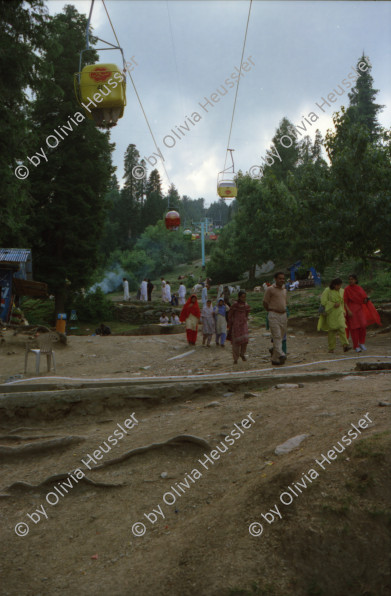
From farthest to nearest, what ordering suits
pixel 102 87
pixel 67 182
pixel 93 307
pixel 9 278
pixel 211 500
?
pixel 93 307 < pixel 67 182 < pixel 9 278 < pixel 102 87 < pixel 211 500

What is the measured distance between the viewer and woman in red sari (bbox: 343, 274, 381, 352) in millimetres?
10953

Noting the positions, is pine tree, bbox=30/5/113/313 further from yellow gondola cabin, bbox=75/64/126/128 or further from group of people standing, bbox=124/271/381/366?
group of people standing, bbox=124/271/381/366

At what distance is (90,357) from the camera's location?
45.0 ft

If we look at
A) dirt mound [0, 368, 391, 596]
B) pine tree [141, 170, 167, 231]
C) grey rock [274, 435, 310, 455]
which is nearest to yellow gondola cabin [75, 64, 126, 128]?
dirt mound [0, 368, 391, 596]

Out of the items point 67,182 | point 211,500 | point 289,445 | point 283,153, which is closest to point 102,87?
point 289,445

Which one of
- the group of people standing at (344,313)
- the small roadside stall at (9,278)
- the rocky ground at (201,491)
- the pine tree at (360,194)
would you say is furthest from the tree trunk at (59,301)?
the rocky ground at (201,491)

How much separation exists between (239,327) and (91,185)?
17.7 metres

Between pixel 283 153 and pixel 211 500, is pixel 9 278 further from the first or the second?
pixel 283 153

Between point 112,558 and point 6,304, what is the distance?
57.5 feet

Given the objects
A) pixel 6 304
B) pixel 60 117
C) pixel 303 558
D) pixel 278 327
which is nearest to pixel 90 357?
pixel 278 327

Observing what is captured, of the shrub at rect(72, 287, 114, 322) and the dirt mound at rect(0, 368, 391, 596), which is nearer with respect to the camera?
the dirt mound at rect(0, 368, 391, 596)

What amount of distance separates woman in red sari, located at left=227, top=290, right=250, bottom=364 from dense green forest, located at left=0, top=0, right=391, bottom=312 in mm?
4554

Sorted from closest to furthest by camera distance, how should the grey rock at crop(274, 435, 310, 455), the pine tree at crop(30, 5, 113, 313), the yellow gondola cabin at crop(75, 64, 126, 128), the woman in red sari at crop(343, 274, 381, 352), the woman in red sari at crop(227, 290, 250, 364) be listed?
the grey rock at crop(274, 435, 310, 455), the yellow gondola cabin at crop(75, 64, 126, 128), the woman in red sari at crop(227, 290, 250, 364), the woman in red sari at crop(343, 274, 381, 352), the pine tree at crop(30, 5, 113, 313)

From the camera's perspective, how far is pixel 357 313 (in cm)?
1097
